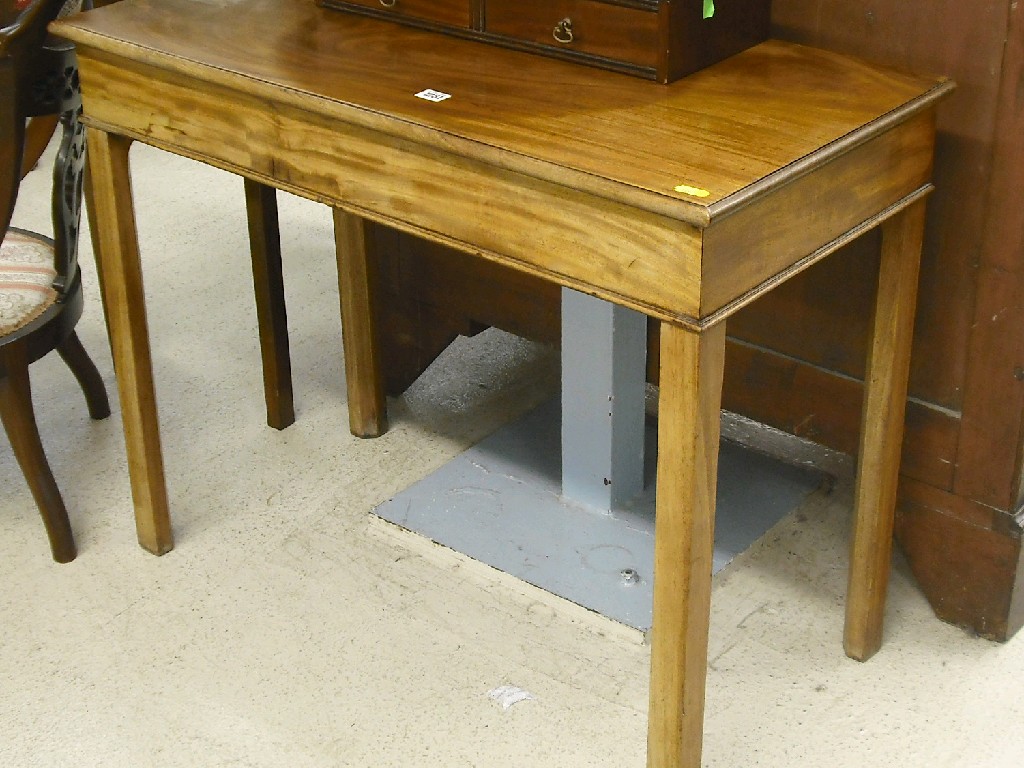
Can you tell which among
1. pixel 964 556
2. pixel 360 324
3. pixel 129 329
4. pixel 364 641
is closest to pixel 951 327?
pixel 964 556

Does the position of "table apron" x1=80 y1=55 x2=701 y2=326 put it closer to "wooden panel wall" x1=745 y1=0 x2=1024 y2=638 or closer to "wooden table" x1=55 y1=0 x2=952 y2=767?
"wooden table" x1=55 y1=0 x2=952 y2=767

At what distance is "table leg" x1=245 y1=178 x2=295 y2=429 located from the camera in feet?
9.34

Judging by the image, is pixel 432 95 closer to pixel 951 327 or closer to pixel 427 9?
pixel 427 9

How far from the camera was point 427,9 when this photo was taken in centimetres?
220

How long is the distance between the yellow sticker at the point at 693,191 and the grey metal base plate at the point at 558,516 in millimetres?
969

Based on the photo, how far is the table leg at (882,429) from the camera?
2.05m

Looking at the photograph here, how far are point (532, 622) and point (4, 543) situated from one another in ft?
3.33

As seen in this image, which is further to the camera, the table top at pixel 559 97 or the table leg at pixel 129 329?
the table leg at pixel 129 329

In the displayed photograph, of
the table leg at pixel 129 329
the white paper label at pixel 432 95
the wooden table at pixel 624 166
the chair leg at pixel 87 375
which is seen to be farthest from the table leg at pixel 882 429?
the chair leg at pixel 87 375

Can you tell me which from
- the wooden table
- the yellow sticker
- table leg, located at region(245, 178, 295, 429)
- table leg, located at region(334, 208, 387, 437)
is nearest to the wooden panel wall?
the wooden table

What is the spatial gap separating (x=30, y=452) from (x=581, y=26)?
1269 mm

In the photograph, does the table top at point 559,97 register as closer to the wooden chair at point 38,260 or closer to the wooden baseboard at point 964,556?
the wooden chair at point 38,260

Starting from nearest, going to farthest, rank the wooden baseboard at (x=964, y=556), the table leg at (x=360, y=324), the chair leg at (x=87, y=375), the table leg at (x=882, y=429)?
the table leg at (x=882, y=429) < the wooden baseboard at (x=964, y=556) < the table leg at (x=360, y=324) < the chair leg at (x=87, y=375)

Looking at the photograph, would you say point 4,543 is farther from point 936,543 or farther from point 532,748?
point 936,543
